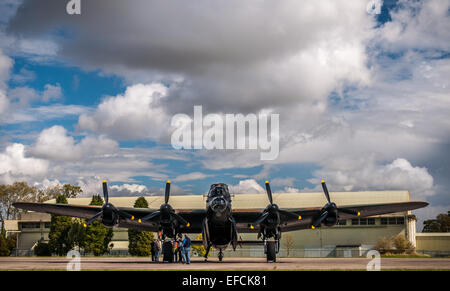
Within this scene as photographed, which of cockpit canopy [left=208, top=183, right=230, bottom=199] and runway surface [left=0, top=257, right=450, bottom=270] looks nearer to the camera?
runway surface [left=0, top=257, right=450, bottom=270]

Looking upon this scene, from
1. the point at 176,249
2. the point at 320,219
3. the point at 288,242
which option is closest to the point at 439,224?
the point at 288,242

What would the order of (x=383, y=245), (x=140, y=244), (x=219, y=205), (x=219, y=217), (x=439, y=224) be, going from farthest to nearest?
1. (x=439, y=224)
2. (x=383, y=245)
3. (x=140, y=244)
4. (x=219, y=217)
5. (x=219, y=205)

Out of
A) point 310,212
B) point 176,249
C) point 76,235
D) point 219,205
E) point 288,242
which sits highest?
point 219,205

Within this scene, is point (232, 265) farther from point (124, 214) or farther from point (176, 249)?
point (124, 214)

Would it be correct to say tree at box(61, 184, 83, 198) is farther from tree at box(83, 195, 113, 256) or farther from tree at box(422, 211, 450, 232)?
tree at box(422, 211, 450, 232)

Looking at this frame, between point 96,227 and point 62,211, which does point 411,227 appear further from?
point 62,211

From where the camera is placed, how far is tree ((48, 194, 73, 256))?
6981 centimetres

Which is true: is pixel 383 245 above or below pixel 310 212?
below

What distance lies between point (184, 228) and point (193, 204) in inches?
1950

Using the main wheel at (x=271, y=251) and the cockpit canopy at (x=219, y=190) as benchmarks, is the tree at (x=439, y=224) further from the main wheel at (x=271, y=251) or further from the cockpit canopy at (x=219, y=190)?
the cockpit canopy at (x=219, y=190)

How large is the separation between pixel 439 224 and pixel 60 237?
112 m

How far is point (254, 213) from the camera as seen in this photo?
37344 millimetres

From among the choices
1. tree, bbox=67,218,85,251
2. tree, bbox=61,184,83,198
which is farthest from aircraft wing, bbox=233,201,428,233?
tree, bbox=61,184,83,198

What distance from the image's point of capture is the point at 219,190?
32750mm
